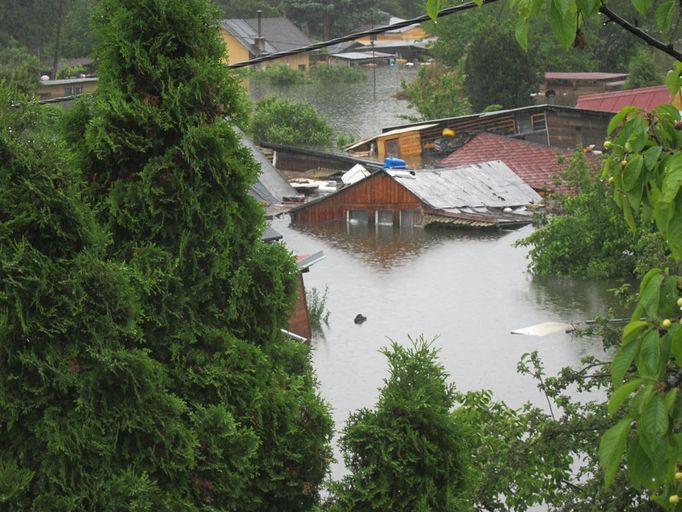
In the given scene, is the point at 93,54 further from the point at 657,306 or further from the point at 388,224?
the point at 388,224

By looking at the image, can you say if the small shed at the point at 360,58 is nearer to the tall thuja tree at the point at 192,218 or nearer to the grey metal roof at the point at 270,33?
the grey metal roof at the point at 270,33

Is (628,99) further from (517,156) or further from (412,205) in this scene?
(412,205)

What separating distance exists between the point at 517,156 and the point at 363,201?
929 centimetres

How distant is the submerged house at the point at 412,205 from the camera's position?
3593cm

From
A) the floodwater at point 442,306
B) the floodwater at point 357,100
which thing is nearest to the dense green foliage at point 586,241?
the floodwater at point 442,306

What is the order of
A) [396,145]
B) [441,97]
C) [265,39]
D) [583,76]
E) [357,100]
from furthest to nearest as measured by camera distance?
[265,39], [357,100], [583,76], [441,97], [396,145]

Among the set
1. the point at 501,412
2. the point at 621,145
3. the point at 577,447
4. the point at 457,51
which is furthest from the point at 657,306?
the point at 457,51

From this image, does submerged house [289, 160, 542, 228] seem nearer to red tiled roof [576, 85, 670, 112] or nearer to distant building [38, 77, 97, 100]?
red tiled roof [576, 85, 670, 112]

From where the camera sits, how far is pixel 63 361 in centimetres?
595

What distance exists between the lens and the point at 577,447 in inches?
388

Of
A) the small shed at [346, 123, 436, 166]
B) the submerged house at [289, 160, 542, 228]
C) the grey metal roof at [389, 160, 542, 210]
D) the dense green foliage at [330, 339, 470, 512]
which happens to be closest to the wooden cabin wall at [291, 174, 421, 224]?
the submerged house at [289, 160, 542, 228]

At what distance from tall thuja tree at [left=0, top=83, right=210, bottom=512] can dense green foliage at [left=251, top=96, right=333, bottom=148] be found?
44.1 m

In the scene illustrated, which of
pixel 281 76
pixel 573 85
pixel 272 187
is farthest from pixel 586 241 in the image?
pixel 281 76

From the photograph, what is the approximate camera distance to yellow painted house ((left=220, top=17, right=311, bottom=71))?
79.6 metres
